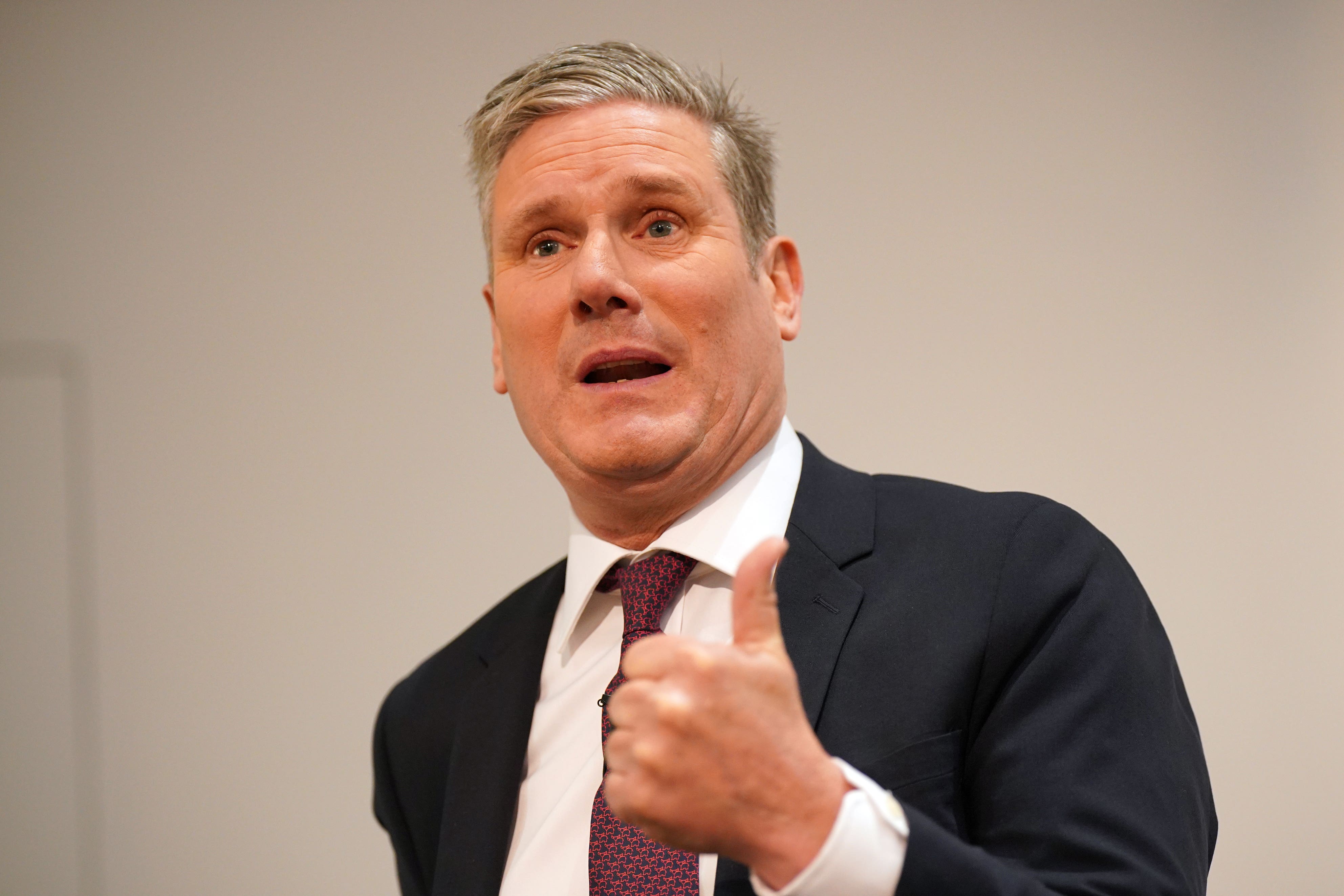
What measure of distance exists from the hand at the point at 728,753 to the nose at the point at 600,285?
0.62 m

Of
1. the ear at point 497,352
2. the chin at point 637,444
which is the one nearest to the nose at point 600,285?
the chin at point 637,444

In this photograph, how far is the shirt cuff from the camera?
2.90ft

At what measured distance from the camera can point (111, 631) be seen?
2490 mm

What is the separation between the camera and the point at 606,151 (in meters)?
1.52

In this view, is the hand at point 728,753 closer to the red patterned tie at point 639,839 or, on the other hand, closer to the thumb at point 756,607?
the thumb at point 756,607

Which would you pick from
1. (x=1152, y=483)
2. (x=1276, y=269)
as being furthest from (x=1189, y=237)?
(x=1152, y=483)

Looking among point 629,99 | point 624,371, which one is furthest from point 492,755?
point 629,99

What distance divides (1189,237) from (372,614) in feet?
6.28

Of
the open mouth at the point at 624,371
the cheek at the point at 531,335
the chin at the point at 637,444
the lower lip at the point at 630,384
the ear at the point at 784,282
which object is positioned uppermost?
the ear at the point at 784,282

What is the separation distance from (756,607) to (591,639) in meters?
0.70

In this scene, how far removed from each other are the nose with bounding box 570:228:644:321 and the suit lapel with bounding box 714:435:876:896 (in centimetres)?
34

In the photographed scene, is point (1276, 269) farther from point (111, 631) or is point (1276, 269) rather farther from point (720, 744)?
point (111, 631)

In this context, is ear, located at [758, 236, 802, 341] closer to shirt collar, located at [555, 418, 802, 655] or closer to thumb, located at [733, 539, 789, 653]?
shirt collar, located at [555, 418, 802, 655]

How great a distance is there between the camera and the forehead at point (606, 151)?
1518mm
